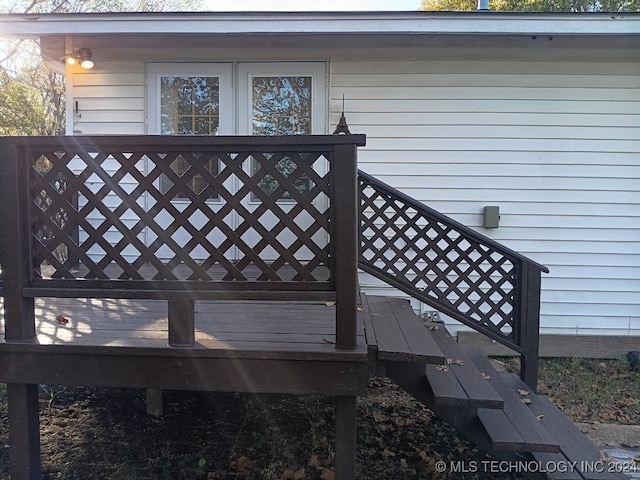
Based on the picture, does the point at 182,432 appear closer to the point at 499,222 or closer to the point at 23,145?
the point at 23,145

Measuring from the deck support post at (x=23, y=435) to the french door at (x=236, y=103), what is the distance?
7.74 ft

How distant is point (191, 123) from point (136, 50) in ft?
2.90

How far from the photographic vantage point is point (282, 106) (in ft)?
15.4

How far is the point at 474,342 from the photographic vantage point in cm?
470

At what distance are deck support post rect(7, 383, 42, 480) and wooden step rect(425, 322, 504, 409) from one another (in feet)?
6.93

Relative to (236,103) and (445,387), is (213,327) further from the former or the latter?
(236,103)

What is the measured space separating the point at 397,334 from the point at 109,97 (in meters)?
3.85

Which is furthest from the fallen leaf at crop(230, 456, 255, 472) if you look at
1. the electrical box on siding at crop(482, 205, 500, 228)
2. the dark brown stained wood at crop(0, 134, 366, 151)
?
the electrical box on siding at crop(482, 205, 500, 228)

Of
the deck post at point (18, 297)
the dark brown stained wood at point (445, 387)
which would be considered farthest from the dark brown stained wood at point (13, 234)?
the dark brown stained wood at point (445, 387)

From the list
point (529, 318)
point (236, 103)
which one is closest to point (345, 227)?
point (529, 318)

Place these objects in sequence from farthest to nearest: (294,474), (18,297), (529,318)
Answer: (529,318) → (294,474) → (18,297)

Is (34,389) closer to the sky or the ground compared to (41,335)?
closer to the ground

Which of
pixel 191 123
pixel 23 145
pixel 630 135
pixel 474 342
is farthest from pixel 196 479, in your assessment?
pixel 630 135

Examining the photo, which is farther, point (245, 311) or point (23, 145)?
point (245, 311)
